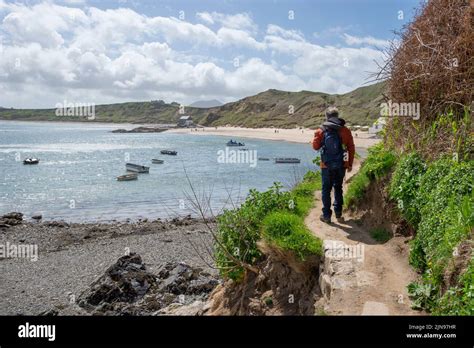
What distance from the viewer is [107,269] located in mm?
17297

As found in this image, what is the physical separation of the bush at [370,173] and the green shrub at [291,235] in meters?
1.90

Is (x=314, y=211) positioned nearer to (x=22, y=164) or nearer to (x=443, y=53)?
(x=443, y=53)

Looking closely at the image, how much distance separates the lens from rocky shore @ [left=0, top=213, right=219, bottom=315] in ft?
49.9

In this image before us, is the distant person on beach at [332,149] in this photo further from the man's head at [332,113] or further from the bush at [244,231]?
the bush at [244,231]

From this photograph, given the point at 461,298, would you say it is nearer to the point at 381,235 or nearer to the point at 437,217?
the point at 437,217

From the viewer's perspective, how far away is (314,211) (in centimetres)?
1118

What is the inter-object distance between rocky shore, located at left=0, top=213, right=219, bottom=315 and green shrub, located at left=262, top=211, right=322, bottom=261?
2.23 m

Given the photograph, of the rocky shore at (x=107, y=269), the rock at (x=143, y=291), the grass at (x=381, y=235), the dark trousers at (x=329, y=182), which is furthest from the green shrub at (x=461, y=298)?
the rock at (x=143, y=291)

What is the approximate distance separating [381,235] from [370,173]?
192cm

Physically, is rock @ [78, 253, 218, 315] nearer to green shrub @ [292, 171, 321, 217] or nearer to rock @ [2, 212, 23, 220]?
green shrub @ [292, 171, 321, 217]

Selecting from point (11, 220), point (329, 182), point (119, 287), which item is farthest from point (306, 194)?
point (11, 220)

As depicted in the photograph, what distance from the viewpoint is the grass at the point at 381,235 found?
358 inches
